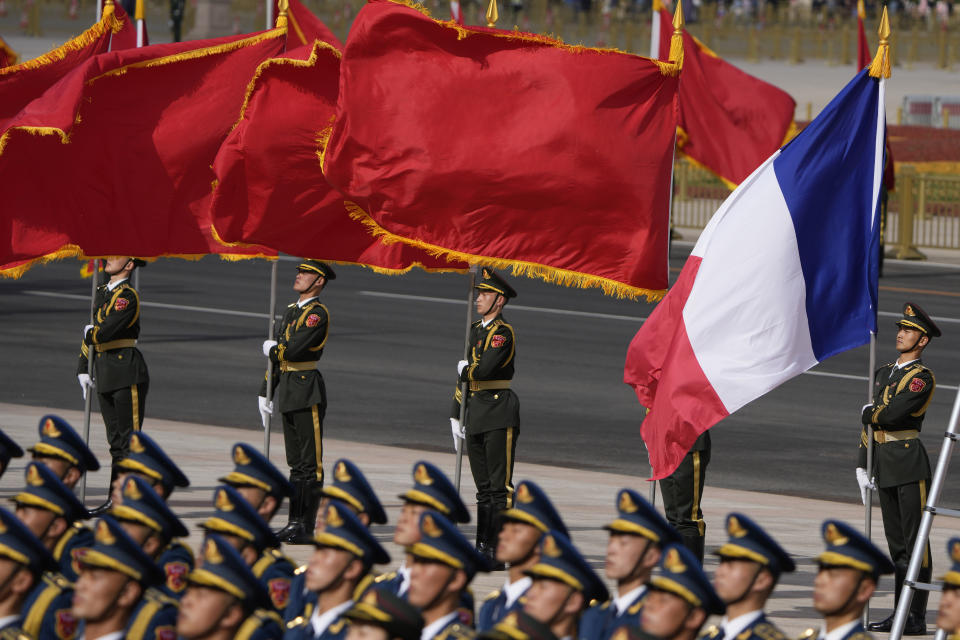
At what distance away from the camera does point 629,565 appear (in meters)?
7.16

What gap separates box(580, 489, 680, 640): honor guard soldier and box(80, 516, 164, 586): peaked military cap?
5.30 feet

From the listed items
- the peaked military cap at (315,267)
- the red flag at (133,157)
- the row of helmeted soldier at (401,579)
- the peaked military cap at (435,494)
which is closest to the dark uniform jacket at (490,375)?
the peaked military cap at (315,267)

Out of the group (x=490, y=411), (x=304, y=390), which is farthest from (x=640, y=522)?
(x=304, y=390)

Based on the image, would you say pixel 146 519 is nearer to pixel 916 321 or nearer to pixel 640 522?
pixel 640 522

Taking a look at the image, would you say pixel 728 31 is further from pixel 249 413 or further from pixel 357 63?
pixel 357 63

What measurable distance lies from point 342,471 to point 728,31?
4916 cm

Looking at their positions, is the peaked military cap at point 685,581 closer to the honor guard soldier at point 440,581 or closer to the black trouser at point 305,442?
the honor guard soldier at point 440,581

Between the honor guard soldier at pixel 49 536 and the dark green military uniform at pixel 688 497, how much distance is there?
3.84 meters

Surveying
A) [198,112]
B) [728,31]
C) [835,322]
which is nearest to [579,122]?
[835,322]

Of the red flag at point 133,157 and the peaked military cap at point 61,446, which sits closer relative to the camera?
the peaked military cap at point 61,446

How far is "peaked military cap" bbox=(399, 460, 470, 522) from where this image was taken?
25.6 feet

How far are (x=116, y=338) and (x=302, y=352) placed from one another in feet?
4.91

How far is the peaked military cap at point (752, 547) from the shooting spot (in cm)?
689

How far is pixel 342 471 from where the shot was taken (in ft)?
26.8
